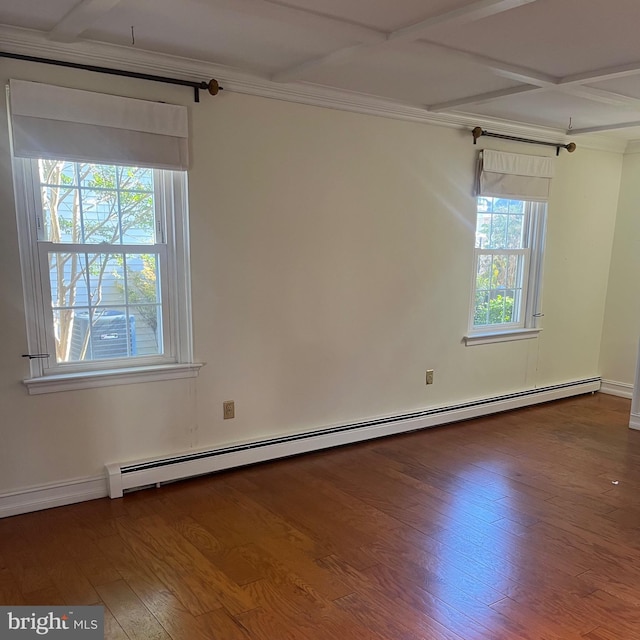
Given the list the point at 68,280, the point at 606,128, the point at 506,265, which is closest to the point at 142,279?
the point at 68,280

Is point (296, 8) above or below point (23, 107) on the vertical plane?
above

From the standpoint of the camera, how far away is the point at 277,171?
10.8 feet

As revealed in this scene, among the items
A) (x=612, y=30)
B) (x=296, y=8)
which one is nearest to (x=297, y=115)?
(x=296, y=8)

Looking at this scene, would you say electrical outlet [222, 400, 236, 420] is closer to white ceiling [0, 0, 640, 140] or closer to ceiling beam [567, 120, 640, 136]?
white ceiling [0, 0, 640, 140]

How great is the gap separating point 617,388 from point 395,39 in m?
4.29

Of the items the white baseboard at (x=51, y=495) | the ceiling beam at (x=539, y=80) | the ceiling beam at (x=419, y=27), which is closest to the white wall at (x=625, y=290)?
the ceiling beam at (x=539, y=80)

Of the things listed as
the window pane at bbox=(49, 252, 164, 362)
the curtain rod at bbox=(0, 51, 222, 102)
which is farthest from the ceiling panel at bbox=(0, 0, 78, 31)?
the window pane at bbox=(49, 252, 164, 362)

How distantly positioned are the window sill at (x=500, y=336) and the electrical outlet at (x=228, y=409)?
1994 mm

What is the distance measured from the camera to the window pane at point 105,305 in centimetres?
283

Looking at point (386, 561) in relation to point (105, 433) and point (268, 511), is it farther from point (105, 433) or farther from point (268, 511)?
point (105, 433)

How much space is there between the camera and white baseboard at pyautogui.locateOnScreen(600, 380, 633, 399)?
206 inches

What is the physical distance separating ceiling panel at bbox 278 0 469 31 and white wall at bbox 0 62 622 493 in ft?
3.37

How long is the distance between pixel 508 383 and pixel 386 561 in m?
2.73

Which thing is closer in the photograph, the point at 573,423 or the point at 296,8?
the point at 296,8
